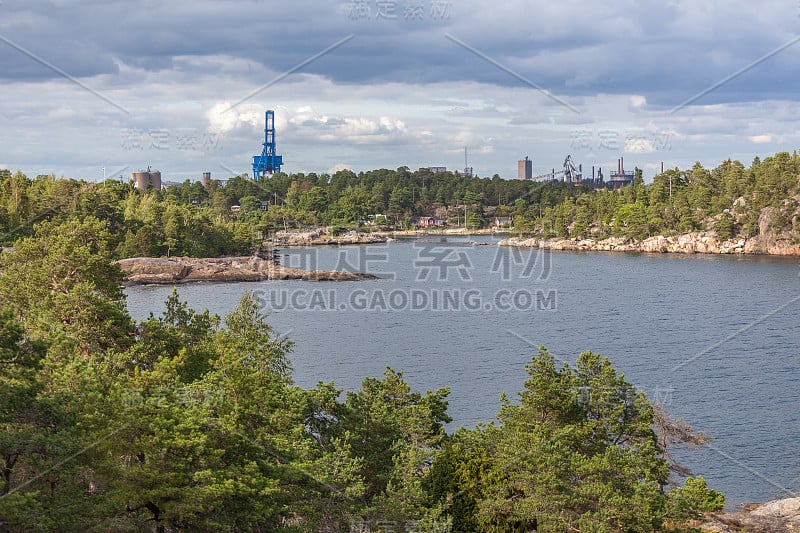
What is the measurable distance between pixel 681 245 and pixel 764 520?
71399 millimetres

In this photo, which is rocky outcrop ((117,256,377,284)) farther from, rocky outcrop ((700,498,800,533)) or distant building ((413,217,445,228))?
distant building ((413,217,445,228))

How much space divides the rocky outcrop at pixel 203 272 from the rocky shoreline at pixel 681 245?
124ft

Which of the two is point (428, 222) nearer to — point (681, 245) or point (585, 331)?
point (681, 245)

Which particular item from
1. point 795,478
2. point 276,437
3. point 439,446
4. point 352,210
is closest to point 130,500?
point 276,437

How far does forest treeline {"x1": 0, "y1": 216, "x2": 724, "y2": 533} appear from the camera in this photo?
11.1 meters

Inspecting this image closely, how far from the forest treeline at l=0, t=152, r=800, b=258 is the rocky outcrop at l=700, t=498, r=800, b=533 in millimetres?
17252

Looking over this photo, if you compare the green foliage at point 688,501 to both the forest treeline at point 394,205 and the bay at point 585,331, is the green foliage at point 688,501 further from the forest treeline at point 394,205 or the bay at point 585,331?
the forest treeline at point 394,205

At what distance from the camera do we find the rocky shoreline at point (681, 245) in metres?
80.4

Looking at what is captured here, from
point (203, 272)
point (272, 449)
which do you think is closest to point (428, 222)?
point (203, 272)

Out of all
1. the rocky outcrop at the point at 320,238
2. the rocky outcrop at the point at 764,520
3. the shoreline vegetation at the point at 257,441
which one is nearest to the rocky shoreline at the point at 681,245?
the rocky outcrop at the point at 320,238

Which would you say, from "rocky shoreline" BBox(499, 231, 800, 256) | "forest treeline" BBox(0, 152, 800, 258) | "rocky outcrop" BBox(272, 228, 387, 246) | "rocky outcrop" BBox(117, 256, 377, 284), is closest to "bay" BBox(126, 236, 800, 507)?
"rocky outcrop" BBox(117, 256, 377, 284)

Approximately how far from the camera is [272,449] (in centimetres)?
1344

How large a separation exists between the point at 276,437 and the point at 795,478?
14023 millimetres

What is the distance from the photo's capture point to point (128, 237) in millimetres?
65938
